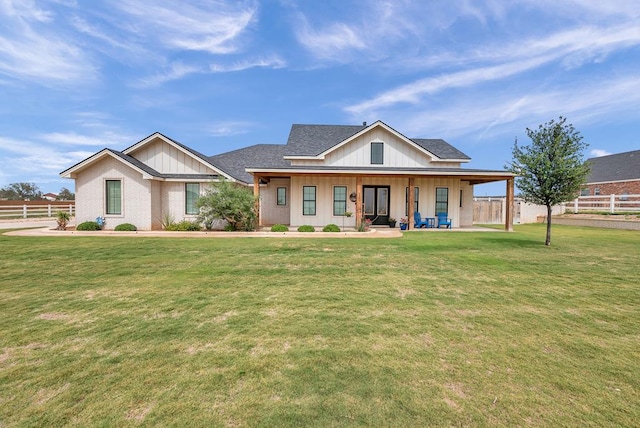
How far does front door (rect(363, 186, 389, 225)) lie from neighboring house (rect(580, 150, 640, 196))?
80.1ft

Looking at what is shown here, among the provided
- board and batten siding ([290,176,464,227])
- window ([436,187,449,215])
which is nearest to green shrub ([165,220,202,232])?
board and batten siding ([290,176,464,227])

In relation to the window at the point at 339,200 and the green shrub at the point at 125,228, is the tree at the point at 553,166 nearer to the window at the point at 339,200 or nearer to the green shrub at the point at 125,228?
the window at the point at 339,200

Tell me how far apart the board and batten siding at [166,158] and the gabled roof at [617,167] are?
38685 millimetres

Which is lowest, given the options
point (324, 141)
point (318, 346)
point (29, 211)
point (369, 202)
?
point (318, 346)

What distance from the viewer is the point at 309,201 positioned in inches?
651

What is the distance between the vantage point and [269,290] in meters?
5.36

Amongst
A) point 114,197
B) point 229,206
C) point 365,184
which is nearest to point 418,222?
point 365,184

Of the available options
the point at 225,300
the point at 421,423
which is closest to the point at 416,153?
the point at 225,300

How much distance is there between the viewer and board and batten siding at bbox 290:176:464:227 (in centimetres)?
1645

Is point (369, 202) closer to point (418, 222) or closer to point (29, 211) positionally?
point (418, 222)

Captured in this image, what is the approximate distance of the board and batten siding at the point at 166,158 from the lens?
16.0 m

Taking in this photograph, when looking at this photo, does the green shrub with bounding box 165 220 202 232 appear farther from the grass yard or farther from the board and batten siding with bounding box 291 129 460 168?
the board and batten siding with bounding box 291 129 460 168

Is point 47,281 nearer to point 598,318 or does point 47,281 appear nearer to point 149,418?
point 149,418

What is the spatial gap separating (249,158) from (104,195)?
967 cm
